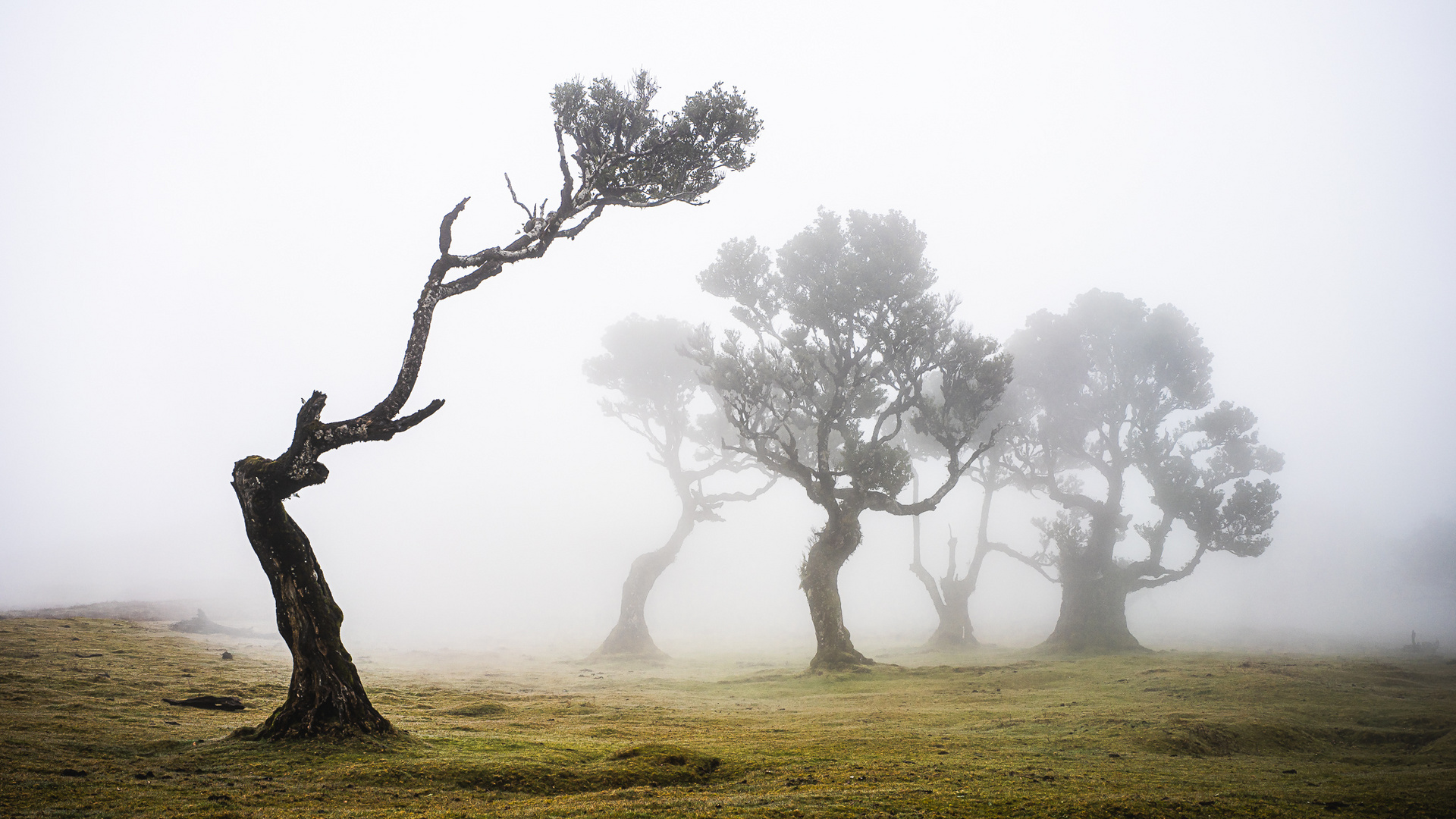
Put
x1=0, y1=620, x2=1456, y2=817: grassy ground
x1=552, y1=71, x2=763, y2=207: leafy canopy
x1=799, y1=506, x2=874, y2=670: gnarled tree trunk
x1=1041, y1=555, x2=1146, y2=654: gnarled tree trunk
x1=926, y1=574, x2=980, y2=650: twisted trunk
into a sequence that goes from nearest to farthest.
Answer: x1=0, y1=620, x2=1456, y2=817: grassy ground
x1=552, y1=71, x2=763, y2=207: leafy canopy
x1=799, y1=506, x2=874, y2=670: gnarled tree trunk
x1=1041, y1=555, x2=1146, y2=654: gnarled tree trunk
x1=926, y1=574, x2=980, y2=650: twisted trunk

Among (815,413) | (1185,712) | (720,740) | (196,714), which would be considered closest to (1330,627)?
(815,413)

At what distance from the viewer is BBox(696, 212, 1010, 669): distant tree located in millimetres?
26703

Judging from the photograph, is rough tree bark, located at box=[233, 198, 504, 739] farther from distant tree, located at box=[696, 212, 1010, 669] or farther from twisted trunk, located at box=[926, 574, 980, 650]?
twisted trunk, located at box=[926, 574, 980, 650]

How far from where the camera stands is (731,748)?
9.85m

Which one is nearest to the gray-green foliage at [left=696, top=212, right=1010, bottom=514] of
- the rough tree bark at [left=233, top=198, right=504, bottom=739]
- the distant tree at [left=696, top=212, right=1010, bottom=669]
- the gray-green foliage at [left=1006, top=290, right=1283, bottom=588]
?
the distant tree at [left=696, top=212, right=1010, bottom=669]

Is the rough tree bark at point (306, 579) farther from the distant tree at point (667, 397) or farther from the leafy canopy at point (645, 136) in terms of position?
the distant tree at point (667, 397)

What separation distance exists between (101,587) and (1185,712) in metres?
78.1

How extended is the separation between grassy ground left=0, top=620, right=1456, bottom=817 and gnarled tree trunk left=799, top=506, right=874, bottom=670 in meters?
5.55

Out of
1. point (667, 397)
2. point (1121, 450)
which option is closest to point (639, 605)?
point (667, 397)

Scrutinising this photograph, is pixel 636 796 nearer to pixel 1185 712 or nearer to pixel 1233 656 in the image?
pixel 1185 712

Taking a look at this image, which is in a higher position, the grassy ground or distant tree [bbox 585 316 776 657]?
distant tree [bbox 585 316 776 657]

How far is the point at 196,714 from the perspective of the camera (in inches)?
427

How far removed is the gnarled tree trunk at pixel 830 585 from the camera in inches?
947

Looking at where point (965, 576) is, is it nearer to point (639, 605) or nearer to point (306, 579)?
point (639, 605)
